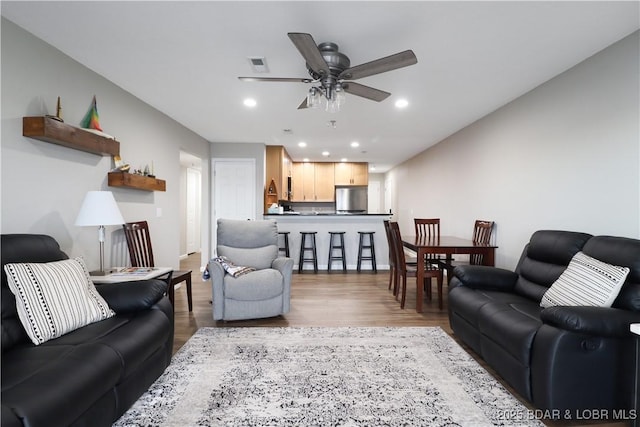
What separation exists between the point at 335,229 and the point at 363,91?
11.7 ft

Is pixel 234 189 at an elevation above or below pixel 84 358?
above

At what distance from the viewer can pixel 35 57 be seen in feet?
7.41

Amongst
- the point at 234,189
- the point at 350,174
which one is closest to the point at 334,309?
the point at 234,189

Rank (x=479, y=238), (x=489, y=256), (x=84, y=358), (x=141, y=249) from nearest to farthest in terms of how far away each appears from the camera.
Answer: (x=84, y=358) < (x=141, y=249) < (x=489, y=256) < (x=479, y=238)

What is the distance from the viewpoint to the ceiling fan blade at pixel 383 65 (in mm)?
1942

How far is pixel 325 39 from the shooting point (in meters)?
2.29

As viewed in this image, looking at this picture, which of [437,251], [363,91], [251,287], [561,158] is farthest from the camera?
[437,251]

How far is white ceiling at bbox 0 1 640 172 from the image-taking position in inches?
76.8

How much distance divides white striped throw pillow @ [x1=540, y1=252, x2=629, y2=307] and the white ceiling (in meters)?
1.68

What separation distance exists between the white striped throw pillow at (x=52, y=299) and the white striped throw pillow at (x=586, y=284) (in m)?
3.01

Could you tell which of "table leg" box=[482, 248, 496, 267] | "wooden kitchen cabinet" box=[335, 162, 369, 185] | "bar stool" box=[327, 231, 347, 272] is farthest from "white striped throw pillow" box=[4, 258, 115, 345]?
"wooden kitchen cabinet" box=[335, 162, 369, 185]

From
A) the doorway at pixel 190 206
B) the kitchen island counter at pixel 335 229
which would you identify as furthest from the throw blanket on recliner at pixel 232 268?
the doorway at pixel 190 206

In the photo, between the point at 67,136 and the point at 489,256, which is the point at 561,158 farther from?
the point at 67,136

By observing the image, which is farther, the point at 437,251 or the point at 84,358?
the point at 437,251
